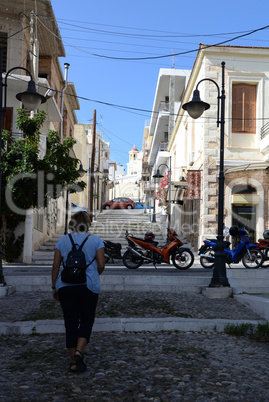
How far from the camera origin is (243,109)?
64.2ft

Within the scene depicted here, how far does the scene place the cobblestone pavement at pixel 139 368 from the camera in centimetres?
399

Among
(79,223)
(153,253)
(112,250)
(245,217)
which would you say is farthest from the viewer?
(245,217)

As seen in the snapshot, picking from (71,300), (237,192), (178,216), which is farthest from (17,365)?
(178,216)

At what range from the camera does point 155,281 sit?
10.3m

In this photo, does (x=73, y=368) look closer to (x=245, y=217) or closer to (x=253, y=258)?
(x=253, y=258)

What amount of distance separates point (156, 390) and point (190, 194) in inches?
644

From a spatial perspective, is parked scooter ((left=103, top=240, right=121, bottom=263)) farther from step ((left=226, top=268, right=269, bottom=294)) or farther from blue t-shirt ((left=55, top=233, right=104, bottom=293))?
blue t-shirt ((left=55, top=233, right=104, bottom=293))

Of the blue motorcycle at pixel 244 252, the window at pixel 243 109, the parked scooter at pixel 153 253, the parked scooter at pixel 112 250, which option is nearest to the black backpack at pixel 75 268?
the parked scooter at pixel 153 253

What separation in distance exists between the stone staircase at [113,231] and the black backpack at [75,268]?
13.0 metres

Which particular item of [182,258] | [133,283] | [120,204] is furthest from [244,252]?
[120,204]

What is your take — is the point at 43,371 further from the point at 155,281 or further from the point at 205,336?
the point at 155,281

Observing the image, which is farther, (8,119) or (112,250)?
(8,119)

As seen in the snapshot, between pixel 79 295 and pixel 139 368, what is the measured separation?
989 mm

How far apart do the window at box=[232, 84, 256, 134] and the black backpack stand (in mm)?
16045
